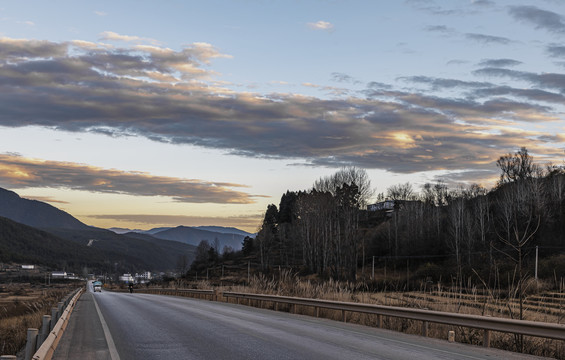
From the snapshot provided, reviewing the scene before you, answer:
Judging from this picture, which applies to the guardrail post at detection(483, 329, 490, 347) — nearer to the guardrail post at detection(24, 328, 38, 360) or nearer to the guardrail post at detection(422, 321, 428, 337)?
the guardrail post at detection(422, 321, 428, 337)

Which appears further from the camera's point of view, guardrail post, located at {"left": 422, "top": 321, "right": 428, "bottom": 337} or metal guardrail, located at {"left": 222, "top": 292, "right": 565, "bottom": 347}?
guardrail post, located at {"left": 422, "top": 321, "right": 428, "bottom": 337}

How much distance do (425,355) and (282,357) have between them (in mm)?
2656

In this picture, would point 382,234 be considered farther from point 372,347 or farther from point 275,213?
point 372,347

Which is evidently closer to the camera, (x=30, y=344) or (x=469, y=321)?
(x=30, y=344)

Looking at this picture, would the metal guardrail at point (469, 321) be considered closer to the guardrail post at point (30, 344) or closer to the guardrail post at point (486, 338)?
the guardrail post at point (486, 338)

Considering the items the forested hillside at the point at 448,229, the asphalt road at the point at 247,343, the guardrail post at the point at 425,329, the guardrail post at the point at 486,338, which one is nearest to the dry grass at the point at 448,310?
the guardrail post at the point at 425,329

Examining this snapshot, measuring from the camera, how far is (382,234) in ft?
391

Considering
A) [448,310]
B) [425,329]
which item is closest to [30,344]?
[425,329]

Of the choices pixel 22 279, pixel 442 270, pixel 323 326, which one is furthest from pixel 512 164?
pixel 22 279

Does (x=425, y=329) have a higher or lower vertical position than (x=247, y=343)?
higher

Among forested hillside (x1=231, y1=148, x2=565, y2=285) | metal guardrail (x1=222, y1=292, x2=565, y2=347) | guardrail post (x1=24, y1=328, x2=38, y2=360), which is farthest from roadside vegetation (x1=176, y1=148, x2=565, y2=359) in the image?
guardrail post (x1=24, y1=328, x2=38, y2=360)

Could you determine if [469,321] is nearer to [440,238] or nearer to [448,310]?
[448,310]

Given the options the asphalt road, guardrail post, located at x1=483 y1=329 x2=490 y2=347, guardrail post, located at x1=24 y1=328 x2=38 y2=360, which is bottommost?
the asphalt road


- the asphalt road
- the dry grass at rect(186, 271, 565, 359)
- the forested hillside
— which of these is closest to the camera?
the asphalt road
